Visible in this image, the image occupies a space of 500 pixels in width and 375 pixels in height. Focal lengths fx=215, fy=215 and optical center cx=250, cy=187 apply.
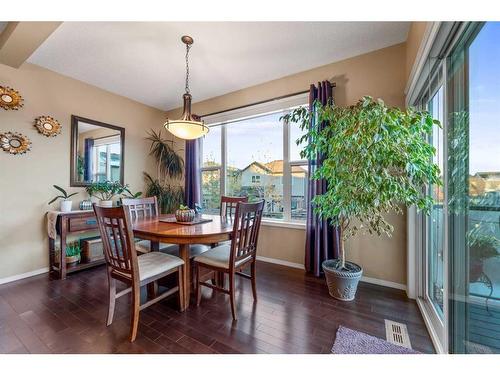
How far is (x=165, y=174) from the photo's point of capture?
4406 millimetres

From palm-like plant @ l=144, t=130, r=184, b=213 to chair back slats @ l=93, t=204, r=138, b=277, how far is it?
238 cm

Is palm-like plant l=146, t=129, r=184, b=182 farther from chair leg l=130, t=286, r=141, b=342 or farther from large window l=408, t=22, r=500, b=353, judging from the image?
large window l=408, t=22, r=500, b=353

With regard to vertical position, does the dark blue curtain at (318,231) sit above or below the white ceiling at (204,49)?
below

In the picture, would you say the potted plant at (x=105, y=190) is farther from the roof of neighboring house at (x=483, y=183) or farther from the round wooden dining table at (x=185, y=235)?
the roof of neighboring house at (x=483, y=183)

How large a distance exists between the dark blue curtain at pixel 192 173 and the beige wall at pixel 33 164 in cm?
153

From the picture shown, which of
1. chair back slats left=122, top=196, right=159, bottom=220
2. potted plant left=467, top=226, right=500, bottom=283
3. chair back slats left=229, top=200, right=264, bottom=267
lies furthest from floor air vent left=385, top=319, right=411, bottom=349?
chair back slats left=122, top=196, right=159, bottom=220

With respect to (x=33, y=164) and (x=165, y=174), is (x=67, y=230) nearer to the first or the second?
(x=33, y=164)

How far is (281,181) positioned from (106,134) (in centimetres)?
299

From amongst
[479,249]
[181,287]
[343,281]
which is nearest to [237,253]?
[181,287]

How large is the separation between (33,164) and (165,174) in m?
1.93

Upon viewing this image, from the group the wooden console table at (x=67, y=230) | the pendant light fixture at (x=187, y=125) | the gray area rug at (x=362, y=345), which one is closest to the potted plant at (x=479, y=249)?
the gray area rug at (x=362, y=345)

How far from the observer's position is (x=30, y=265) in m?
2.79

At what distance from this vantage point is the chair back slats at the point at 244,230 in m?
1.84
